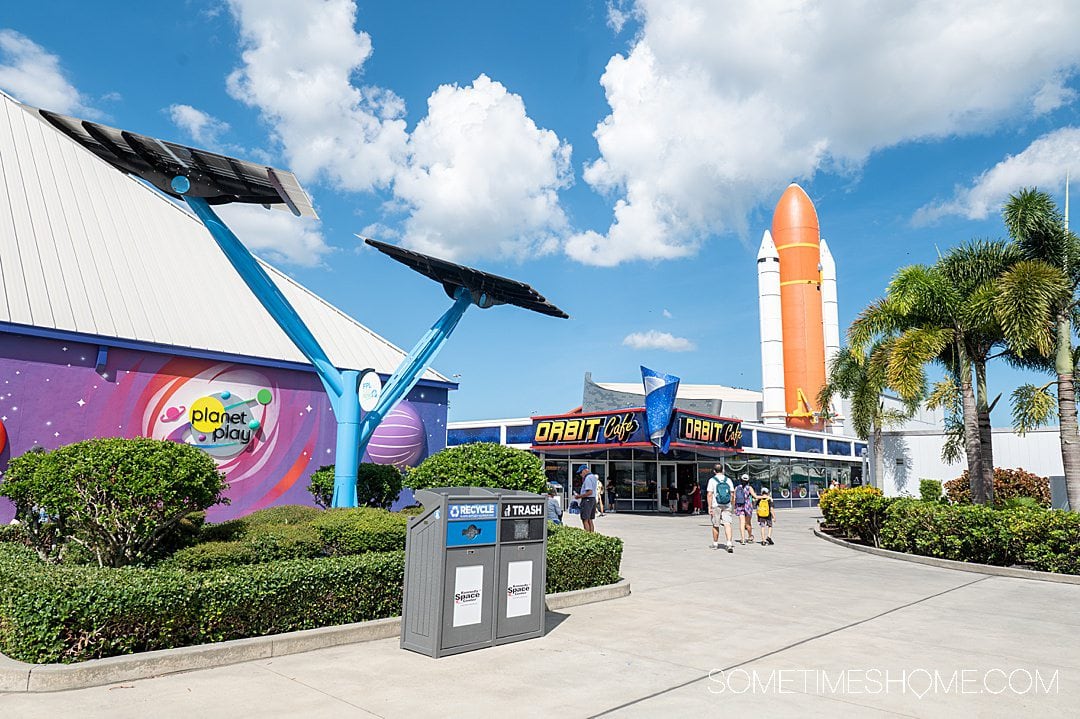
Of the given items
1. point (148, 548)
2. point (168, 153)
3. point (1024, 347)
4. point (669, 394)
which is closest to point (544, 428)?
point (669, 394)

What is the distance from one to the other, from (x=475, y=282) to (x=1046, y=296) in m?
12.3

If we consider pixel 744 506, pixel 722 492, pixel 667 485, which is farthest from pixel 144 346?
pixel 667 485

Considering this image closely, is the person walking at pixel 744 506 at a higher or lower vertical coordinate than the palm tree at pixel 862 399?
lower

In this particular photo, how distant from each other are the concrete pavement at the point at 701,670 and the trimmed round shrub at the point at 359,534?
1.63 meters

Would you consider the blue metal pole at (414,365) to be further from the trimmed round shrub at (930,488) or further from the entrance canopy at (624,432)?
the trimmed round shrub at (930,488)

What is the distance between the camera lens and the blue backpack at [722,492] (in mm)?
16359

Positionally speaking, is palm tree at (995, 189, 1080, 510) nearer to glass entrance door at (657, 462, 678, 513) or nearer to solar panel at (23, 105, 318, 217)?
solar panel at (23, 105, 318, 217)

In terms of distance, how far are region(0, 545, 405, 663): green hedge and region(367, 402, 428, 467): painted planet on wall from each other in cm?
1081

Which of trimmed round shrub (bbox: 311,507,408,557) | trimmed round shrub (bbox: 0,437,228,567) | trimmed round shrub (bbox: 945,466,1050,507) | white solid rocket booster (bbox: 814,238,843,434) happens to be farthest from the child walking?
white solid rocket booster (bbox: 814,238,843,434)

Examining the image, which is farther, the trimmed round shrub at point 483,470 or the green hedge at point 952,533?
the green hedge at point 952,533

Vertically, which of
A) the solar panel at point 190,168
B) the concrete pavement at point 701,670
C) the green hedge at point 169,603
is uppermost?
the solar panel at point 190,168

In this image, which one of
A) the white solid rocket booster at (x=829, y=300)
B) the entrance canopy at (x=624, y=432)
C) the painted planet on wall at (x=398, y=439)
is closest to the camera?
the painted planet on wall at (x=398, y=439)

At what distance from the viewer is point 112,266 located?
16.6m

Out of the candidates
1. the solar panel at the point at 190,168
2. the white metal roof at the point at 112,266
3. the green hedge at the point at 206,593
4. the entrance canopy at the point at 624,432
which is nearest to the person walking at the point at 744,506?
the white metal roof at the point at 112,266
